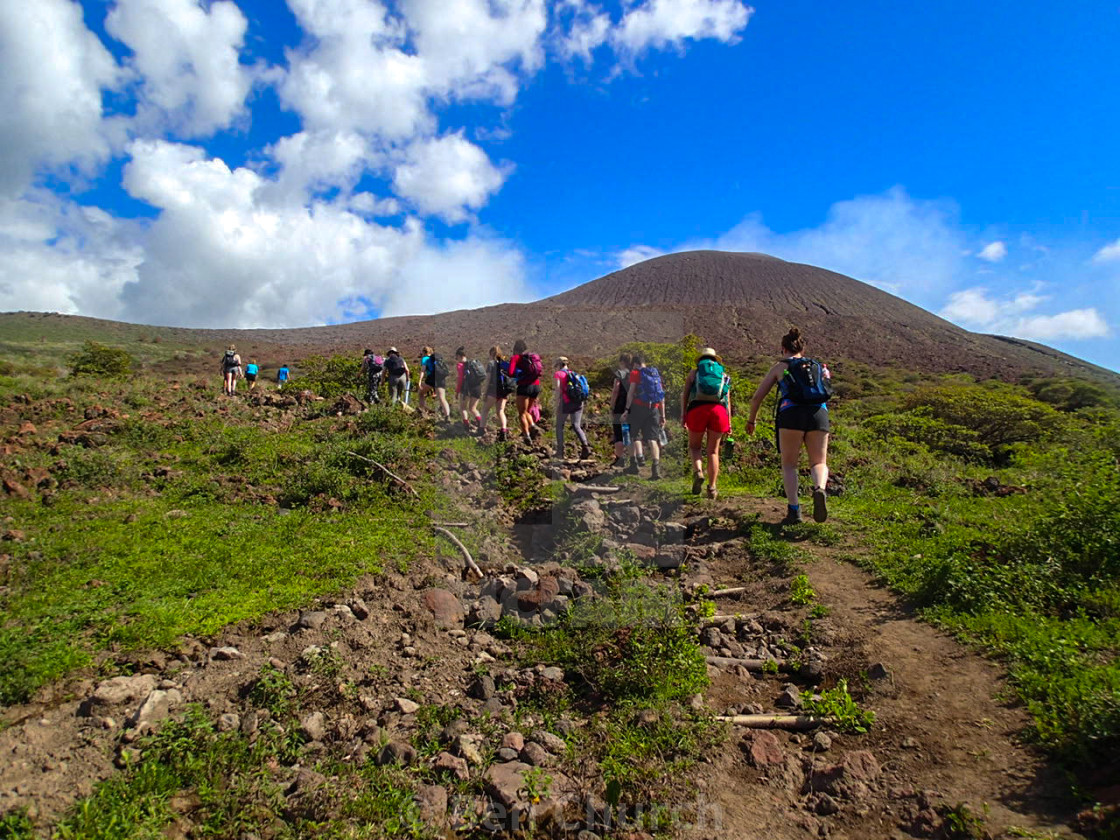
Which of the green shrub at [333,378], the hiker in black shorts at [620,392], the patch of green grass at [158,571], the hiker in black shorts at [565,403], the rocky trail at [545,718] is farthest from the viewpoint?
the green shrub at [333,378]

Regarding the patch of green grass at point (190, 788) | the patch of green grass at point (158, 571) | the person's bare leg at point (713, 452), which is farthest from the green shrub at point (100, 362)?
the patch of green grass at point (190, 788)

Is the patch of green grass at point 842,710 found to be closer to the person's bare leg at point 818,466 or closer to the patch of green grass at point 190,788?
the patch of green grass at point 190,788

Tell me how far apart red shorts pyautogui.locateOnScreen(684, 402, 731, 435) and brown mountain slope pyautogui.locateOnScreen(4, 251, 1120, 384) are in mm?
29196

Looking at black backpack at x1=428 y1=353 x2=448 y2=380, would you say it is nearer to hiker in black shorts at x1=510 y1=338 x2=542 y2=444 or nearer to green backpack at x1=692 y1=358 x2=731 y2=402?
hiker in black shorts at x1=510 y1=338 x2=542 y2=444

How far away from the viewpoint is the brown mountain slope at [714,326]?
41.8 meters

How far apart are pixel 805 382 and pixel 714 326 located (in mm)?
48496

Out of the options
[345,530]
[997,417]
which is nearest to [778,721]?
[345,530]

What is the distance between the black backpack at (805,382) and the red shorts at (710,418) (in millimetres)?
855

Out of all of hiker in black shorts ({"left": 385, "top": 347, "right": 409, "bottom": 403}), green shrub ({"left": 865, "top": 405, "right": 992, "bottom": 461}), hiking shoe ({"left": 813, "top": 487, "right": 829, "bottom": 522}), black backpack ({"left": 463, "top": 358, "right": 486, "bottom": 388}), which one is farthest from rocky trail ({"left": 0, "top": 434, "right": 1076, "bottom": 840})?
green shrub ({"left": 865, "top": 405, "right": 992, "bottom": 461})

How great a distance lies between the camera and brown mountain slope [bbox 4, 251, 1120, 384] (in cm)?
4175

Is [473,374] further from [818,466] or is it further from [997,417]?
[997,417]

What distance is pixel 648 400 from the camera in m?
6.87

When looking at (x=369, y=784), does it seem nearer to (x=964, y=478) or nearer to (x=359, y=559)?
(x=359, y=559)

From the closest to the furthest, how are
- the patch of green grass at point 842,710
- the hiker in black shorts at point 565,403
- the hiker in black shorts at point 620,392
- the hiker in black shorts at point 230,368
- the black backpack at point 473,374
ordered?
the patch of green grass at point 842,710, the hiker in black shorts at point 620,392, the hiker in black shorts at point 565,403, the black backpack at point 473,374, the hiker in black shorts at point 230,368
